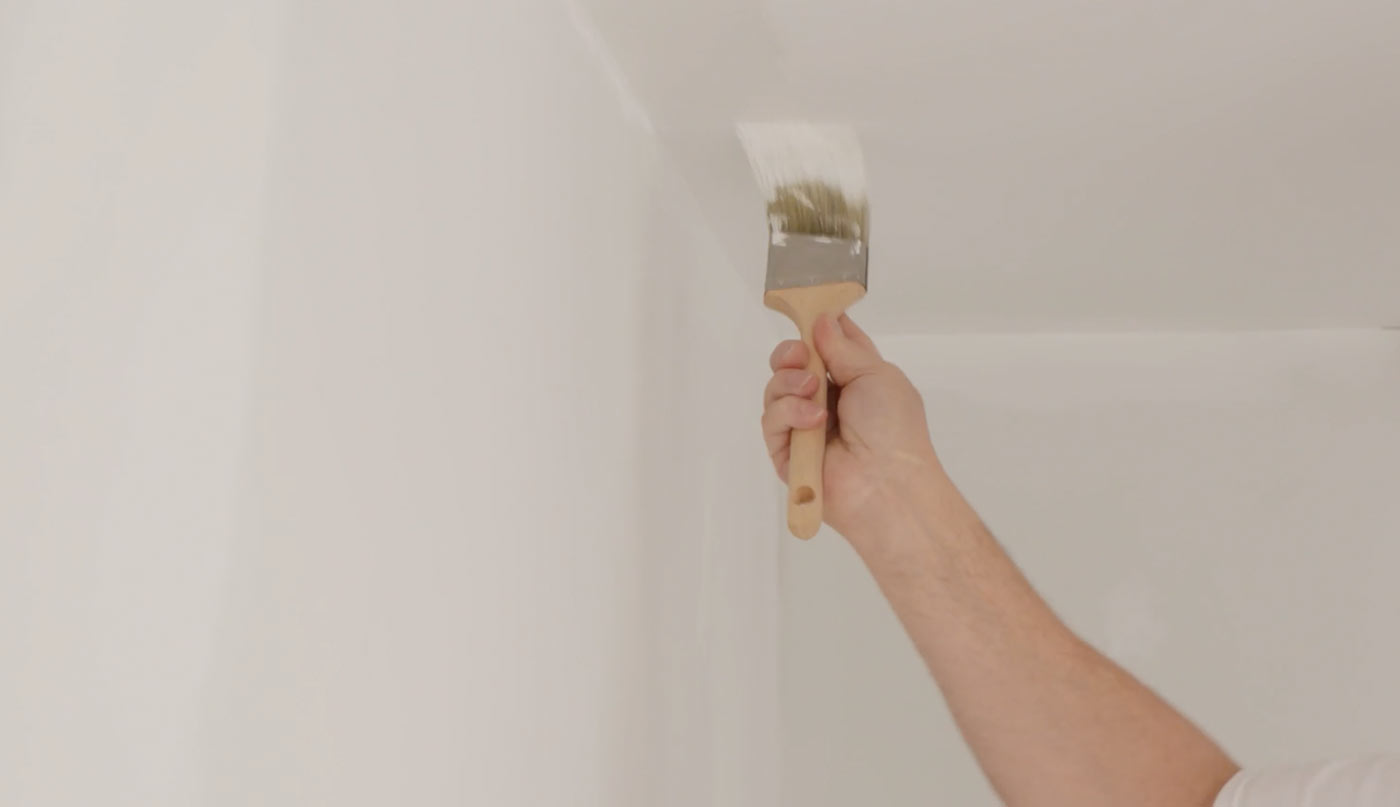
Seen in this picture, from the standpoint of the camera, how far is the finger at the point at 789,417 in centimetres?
86

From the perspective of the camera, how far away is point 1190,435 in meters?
1.53

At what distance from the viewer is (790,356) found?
91 cm

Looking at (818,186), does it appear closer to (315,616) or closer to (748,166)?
(748,166)

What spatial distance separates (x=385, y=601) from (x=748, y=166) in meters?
0.64

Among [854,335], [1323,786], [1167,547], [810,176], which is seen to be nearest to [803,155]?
[810,176]

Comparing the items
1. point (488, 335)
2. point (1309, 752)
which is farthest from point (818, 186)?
point (1309, 752)

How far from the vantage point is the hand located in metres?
0.92

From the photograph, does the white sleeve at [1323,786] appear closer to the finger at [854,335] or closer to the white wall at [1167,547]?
the finger at [854,335]

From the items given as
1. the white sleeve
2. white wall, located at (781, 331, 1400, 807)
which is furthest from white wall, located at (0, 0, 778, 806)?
white wall, located at (781, 331, 1400, 807)

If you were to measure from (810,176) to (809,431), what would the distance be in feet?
0.71

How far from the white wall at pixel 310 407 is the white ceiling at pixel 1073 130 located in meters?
0.14

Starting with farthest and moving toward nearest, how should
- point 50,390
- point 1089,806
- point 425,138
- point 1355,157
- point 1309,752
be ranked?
1. point 1309,752
2. point 1355,157
3. point 1089,806
4. point 425,138
5. point 50,390

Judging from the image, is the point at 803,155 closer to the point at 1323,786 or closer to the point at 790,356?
the point at 790,356

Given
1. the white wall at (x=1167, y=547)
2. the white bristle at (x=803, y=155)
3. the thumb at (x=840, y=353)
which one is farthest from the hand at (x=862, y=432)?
the white wall at (x=1167, y=547)
